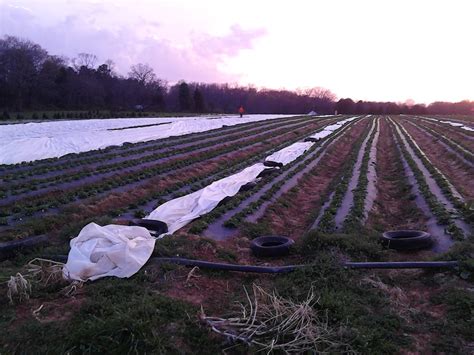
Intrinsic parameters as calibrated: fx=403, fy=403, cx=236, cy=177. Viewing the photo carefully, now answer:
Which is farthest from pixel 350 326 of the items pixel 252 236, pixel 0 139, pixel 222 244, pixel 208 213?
pixel 0 139

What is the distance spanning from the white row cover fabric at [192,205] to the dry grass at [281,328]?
3810 millimetres

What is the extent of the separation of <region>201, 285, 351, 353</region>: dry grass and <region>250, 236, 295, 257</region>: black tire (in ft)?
6.94

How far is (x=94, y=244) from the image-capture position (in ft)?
20.5

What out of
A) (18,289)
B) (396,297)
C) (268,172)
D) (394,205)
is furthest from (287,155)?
(18,289)

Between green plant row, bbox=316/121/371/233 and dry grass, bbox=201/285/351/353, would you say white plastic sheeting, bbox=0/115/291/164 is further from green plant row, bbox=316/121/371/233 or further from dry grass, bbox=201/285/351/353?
dry grass, bbox=201/285/351/353

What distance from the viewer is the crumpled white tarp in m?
5.81

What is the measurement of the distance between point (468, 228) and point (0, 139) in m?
21.3

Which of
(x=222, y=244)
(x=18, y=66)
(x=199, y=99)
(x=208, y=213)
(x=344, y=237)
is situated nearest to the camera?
(x=344, y=237)

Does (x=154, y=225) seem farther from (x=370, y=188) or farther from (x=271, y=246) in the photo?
(x=370, y=188)

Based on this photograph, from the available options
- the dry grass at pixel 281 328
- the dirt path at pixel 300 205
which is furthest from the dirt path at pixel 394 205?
the dry grass at pixel 281 328

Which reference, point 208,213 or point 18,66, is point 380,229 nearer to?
point 208,213

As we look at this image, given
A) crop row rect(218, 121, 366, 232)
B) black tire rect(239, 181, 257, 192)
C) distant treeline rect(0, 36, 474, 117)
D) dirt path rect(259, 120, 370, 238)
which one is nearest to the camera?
crop row rect(218, 121, 366, 232)

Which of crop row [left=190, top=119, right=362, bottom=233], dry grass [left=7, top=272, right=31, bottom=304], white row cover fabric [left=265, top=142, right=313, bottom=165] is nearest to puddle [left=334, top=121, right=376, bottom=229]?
crop row [left=190, top=119, right=362, bottom=233]

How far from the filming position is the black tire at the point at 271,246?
23.4 ft
